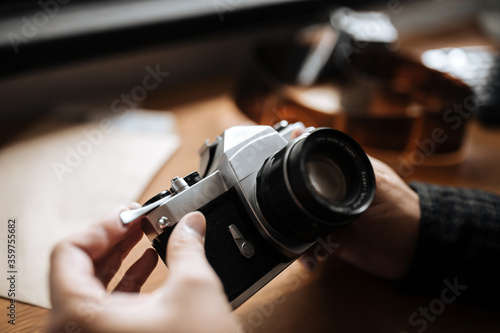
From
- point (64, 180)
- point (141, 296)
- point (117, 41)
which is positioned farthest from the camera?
point (117, 41)

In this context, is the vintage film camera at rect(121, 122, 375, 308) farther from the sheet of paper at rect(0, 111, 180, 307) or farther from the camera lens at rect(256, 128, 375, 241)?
the sheet of paper at rect(0, 111, 180, 307)

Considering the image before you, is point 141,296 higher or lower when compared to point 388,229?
higher

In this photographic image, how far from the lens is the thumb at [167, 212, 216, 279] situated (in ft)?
1.04

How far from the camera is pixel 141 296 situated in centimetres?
33

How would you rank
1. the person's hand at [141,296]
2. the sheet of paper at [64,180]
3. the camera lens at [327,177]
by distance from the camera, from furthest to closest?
1. the sheet of paper at [64,180]
2. the camera lens at [327,177]
3. the person's hand at [141,296]

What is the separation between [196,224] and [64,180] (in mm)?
340

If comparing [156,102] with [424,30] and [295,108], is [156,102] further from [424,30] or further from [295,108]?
[424,30]

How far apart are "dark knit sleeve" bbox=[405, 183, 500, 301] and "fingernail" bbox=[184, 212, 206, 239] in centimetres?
26

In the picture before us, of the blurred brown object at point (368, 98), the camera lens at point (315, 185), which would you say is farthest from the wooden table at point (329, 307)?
the blurred brown object at point (368, 98)

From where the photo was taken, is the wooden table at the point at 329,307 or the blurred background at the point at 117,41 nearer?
the wooden table at the point at 329,307

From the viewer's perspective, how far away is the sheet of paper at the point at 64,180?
0.49 m

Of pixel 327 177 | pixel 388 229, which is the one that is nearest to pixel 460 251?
pixel 388 229

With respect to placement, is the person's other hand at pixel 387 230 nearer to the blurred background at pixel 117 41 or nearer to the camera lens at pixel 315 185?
the camera lens at pixel 315 185

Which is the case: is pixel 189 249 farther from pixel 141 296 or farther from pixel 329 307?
pixel 329 307
